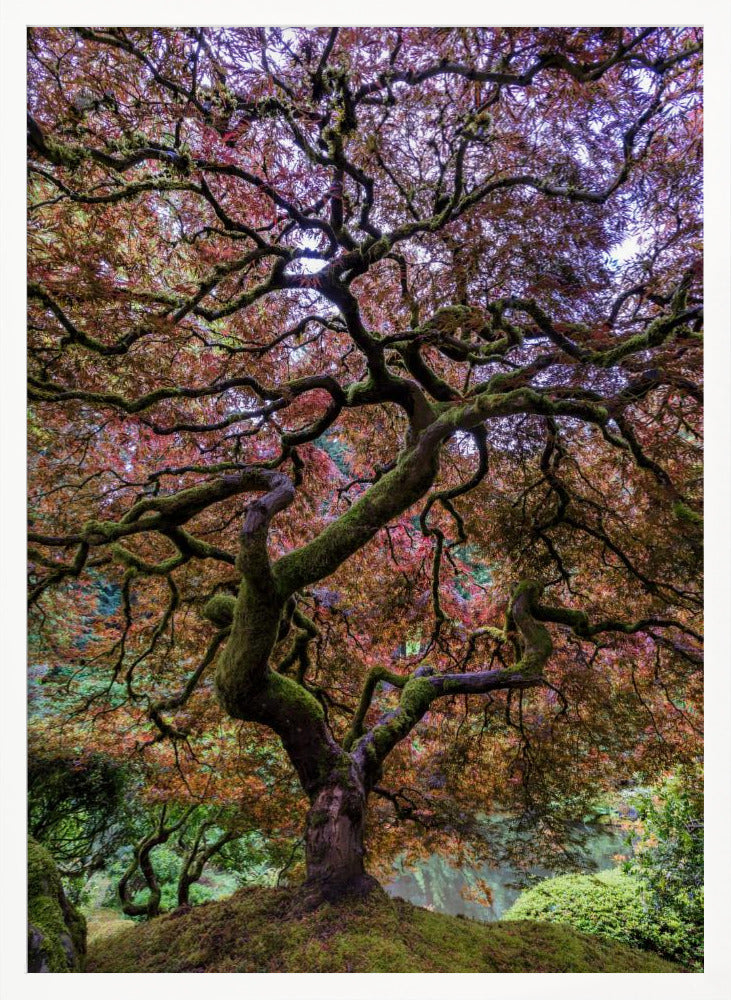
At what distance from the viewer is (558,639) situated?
2.99m

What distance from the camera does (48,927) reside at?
5.53ft

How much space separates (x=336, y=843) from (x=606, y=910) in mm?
1378

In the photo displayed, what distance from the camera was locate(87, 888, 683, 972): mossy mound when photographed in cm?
173

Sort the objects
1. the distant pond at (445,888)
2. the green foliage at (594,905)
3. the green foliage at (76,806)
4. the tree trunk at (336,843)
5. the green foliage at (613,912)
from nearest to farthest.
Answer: the tree trunk at (336,843) < the green foliage at (613,912) < the green foliage at (594,905) < the green foliage at (76,806) < the distant pond at (445,888)

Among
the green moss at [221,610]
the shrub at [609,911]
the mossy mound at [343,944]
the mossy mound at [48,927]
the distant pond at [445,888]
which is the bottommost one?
the distant pond at [445,888]

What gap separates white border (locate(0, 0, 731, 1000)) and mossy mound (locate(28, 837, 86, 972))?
34 millimetres

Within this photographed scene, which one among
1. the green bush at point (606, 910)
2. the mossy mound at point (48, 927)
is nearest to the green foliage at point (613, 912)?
the green bush at point (606, 910)

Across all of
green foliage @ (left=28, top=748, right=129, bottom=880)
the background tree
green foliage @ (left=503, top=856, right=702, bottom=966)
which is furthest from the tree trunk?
green foliage @ (left=28, top=748, right=129, bottom=880)

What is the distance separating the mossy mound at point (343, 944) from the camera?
5.67 feet

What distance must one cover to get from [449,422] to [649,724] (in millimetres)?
2065

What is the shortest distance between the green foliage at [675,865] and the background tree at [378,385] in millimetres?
292
